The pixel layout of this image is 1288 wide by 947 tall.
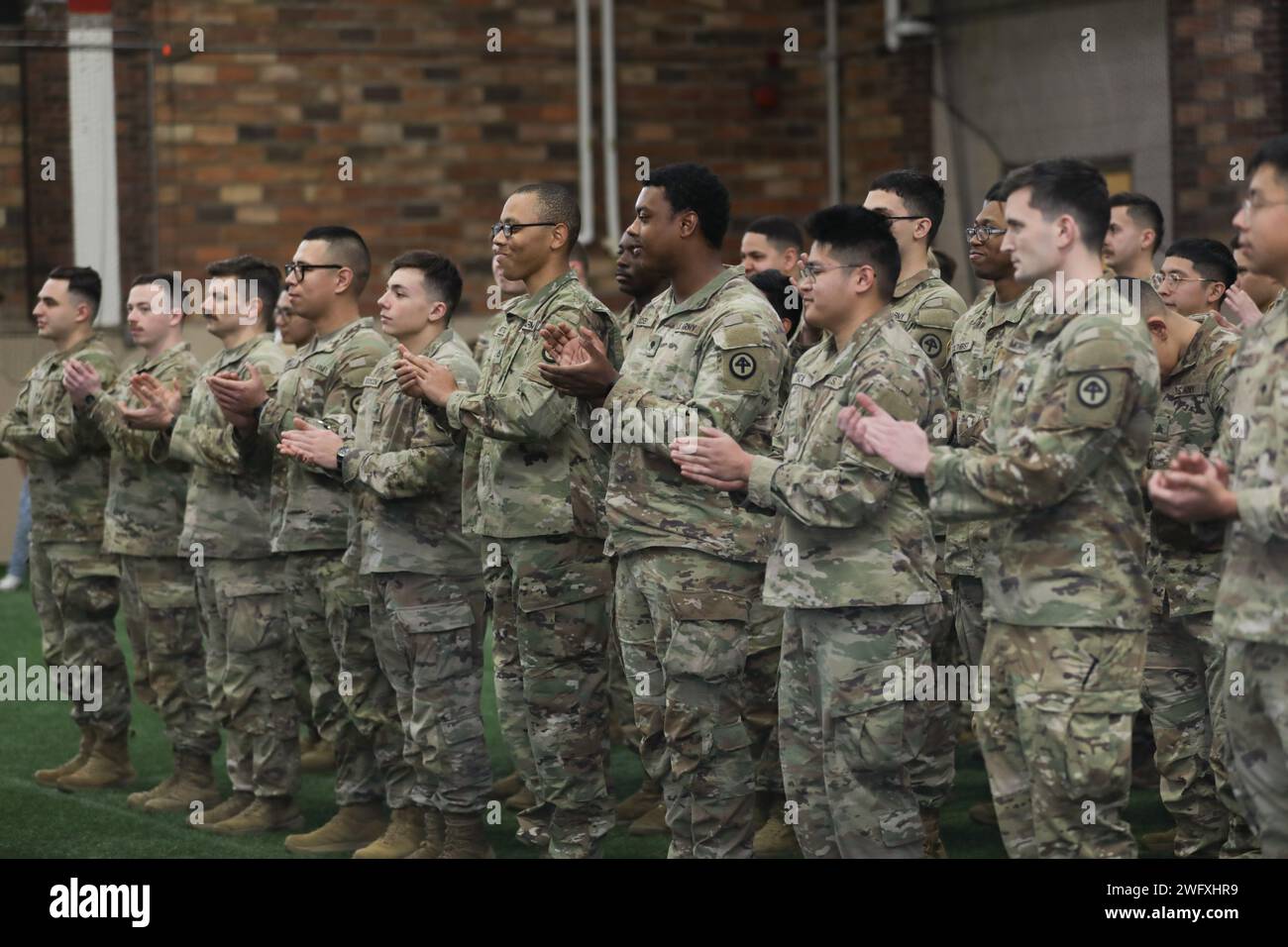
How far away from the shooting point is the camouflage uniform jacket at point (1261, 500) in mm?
3670

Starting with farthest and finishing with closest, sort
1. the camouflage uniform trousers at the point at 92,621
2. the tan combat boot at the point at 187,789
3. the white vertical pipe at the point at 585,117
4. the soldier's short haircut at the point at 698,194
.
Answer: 1. the white vertical pipe at the point at 585,117
2. the camouflage uniform trousers at the point at 92,621
3. the tan combat boot at the point at 187,789
4. the soldier's short haircut at the point at 698,194

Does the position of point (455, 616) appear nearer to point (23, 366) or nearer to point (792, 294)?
point (792, 294)

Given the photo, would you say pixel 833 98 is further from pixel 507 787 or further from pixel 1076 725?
pixel 1076 725

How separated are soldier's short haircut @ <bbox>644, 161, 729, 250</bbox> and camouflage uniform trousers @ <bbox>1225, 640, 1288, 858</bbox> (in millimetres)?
1988

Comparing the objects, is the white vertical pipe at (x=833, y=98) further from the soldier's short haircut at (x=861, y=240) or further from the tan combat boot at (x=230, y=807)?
the soldier's short haircut at (x=861, y=240)

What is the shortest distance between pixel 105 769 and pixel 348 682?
1.74 m

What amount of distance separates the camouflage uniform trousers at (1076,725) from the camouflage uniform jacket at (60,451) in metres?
4.49

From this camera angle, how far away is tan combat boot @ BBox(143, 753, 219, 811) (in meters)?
6.84

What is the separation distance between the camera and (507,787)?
712cm

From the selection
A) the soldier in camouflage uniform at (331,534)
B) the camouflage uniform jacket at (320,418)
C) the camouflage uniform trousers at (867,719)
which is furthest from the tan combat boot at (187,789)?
the camouflage uniform trousers at (867,719)

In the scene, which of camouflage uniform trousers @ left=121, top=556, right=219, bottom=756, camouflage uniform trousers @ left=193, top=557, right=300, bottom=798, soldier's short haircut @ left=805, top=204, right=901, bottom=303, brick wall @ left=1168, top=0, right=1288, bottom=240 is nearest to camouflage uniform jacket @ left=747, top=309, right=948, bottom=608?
soldier's short haircut @ left=805, top=204, right=901, bottom=303

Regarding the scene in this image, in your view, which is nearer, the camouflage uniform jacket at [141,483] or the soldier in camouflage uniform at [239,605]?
the soldier in camouflage uniform at [239,605]

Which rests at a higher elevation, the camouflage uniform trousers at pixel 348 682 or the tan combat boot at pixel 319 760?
the camouflage uniform trousers at pixel 348 682

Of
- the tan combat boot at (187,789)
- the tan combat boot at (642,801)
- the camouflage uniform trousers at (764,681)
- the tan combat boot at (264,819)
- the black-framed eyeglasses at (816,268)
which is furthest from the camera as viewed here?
the tan combat boot at (187,789)
